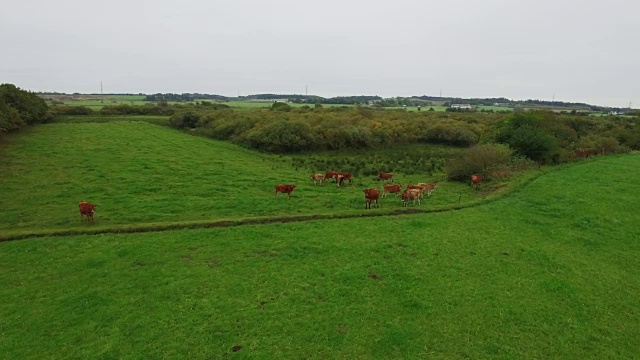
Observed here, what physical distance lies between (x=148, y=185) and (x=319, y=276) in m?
18.2

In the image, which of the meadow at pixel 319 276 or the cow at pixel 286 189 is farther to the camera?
the cow at pixel 286 189

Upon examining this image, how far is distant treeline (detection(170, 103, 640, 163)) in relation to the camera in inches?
1585

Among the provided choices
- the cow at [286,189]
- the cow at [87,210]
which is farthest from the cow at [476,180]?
the cow at [87,210]

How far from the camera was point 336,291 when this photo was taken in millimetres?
14922

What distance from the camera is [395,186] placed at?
90.2 ft

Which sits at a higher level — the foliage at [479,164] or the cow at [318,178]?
the foliage at [479,164]

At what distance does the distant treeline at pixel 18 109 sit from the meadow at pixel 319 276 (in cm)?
1952

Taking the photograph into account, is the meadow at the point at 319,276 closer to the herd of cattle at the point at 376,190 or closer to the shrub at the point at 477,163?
the herd of cattle at the point at 376,190

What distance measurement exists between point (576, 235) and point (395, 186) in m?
10.7

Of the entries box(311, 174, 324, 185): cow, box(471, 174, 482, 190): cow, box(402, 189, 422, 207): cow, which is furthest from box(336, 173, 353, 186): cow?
box(471, 174, 482, 190): cow

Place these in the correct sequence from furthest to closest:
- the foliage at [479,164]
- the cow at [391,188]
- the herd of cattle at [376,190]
Result: the foliage at [479,164] → the cow at [391,188] → the herd of cattle at [376,190]

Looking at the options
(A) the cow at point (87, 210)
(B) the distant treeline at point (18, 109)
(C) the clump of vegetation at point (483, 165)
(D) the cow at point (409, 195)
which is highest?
(B) the distant treeline at point (18, 109)

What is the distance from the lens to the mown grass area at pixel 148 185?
23.2 metres

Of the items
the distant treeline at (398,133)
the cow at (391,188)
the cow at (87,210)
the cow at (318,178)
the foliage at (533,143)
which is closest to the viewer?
the cow at (87,210)
